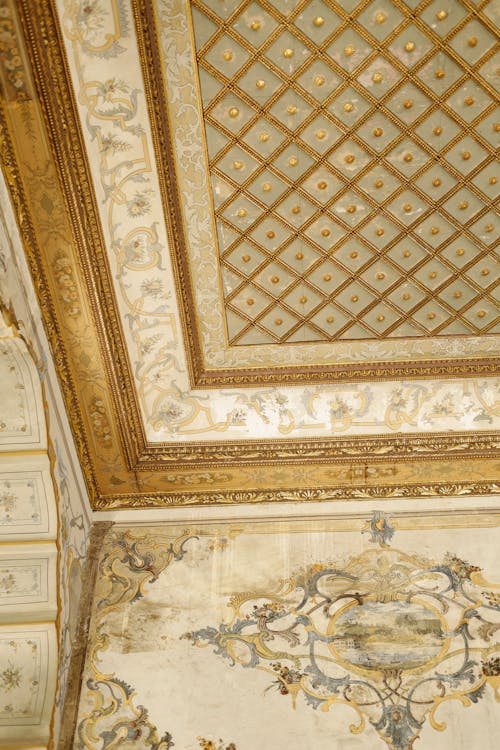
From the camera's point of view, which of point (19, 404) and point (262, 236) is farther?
point (262, 236)

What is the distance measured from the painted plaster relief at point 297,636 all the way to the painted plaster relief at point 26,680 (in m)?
0.30

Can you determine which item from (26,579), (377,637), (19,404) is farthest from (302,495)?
(19,404)

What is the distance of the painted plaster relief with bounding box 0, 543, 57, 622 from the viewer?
556 cm

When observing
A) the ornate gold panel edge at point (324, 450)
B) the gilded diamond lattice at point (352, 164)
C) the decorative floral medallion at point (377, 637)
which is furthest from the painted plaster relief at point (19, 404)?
the decorative floral medallion at point (377, 637)

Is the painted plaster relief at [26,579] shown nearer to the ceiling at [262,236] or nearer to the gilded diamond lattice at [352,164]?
the ceiling at [262,236]

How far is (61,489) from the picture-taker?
18.8ft

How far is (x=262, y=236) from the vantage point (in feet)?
18.0

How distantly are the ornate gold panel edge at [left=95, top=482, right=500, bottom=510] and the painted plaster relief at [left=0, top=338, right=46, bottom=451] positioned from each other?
1.18 meters

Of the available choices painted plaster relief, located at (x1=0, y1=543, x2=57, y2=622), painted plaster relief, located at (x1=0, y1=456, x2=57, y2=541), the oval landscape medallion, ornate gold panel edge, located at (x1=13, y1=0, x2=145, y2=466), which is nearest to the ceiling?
ornate gold panel edge, located at (x1=13, y1=0, x2=145, y2=466)

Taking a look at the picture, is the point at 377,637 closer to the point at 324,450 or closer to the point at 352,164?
the point at 324,450

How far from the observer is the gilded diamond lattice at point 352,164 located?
4633 millimetres

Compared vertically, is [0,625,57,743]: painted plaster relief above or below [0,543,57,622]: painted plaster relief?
below

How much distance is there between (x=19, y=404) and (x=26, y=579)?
1.30 m

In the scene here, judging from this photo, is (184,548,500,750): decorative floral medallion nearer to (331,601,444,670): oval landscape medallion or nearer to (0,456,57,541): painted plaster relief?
(331,601,444,670): oval landscape medallion
